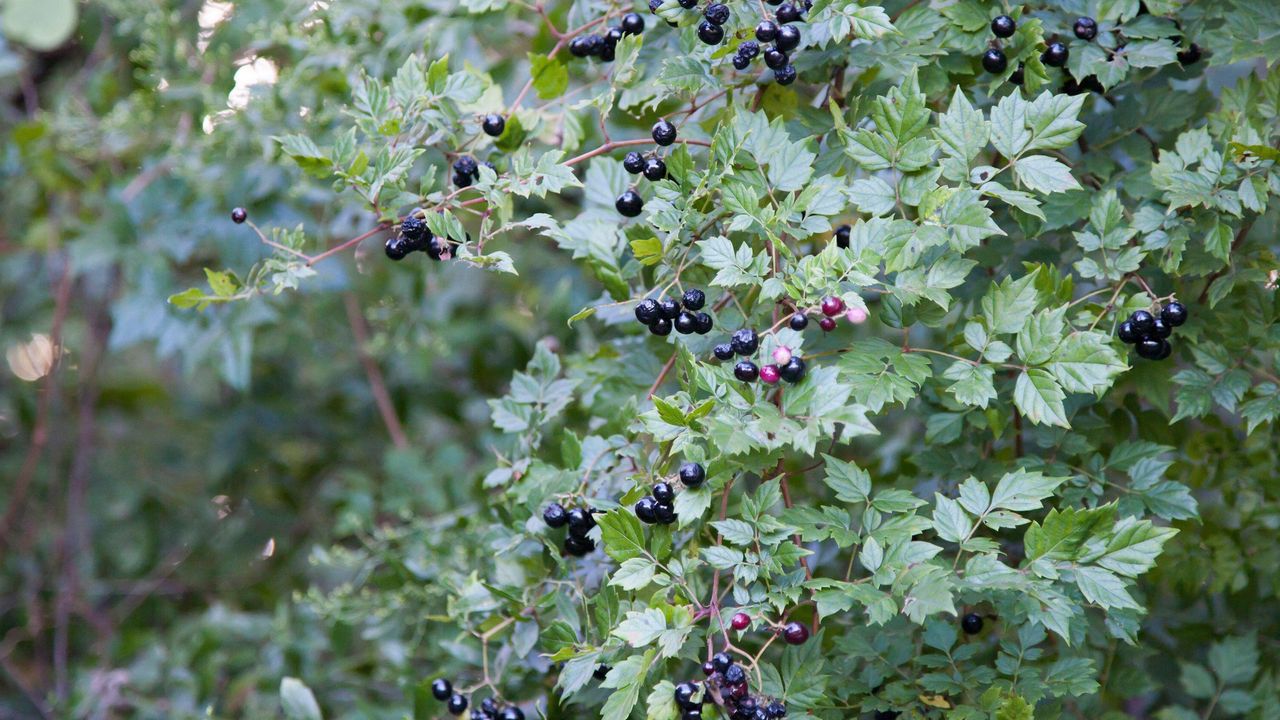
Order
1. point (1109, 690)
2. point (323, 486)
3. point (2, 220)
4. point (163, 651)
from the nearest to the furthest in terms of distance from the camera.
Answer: point (1109, 690)
point (163, 651)
point (2, 220)
point (323, 486)

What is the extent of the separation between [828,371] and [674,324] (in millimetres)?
235

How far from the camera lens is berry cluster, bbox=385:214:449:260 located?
1337 millimetres

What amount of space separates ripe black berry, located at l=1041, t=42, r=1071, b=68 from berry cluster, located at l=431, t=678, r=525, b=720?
115 cm

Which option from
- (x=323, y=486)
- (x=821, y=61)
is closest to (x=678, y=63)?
(x=821, y=61)

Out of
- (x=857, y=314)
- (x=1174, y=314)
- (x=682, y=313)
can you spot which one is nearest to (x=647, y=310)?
(x=682, y=313)

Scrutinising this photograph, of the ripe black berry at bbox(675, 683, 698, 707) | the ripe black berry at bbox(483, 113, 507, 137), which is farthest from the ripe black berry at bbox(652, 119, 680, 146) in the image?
the ripe black berry at bbox(675, 683, 698, 707)

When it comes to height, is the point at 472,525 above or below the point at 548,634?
below

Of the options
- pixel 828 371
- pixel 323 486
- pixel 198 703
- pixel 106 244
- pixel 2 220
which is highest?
pixel 828 371

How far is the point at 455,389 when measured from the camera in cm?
307

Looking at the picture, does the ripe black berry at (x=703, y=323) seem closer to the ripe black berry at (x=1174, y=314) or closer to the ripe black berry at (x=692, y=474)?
the ripe black berry at (x=692, y=474)

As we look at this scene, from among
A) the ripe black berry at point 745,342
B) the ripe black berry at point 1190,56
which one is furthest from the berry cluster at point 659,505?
the ripe black berry at point 1190,56

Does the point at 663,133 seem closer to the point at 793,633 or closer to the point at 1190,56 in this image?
the point at 793,633

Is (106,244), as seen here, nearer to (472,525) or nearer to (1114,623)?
(472,525)

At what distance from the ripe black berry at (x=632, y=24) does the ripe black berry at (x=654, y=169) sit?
0.77ft
